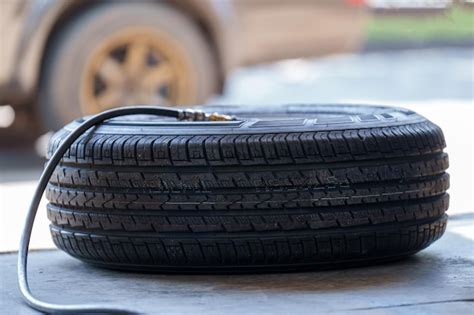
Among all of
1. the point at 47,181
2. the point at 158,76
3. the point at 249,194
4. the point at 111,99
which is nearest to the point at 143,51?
the point at 158,76

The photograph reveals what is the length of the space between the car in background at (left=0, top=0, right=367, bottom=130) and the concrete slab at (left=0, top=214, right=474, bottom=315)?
2.64 m

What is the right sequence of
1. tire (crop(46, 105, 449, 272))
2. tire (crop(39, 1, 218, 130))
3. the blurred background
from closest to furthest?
tire (crop(46, 105, 449, 272)) → the blurred background → tire (crop(39, 1, 218, 130))

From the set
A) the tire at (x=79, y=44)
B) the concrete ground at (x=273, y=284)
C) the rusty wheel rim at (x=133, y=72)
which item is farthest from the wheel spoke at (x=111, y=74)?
the concrete ground at (x=273, y=284)

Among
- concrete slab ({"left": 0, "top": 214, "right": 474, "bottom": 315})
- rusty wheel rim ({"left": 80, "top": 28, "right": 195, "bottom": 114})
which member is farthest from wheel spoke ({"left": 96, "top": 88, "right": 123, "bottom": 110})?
concrete slab ({"left": 0, "top": 214, "right": 474, "bottom": 315})

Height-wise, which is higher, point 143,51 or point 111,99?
point 143,51

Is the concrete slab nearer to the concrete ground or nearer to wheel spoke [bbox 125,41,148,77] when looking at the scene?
the concrete ground

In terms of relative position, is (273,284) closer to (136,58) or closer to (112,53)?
(136,58)

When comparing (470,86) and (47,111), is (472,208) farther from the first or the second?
(470,86)

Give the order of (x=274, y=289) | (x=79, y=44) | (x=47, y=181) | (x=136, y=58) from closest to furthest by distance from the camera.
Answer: (x=274, y=289) → (x=47, y=181) → (x=79, y=44) → (x=136, y=58)

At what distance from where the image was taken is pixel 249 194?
2.92m

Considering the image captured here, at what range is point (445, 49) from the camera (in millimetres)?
18781

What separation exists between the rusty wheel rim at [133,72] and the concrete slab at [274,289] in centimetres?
269

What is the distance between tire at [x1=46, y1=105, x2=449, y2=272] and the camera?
115 inches

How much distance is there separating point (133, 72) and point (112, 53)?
21 cm
